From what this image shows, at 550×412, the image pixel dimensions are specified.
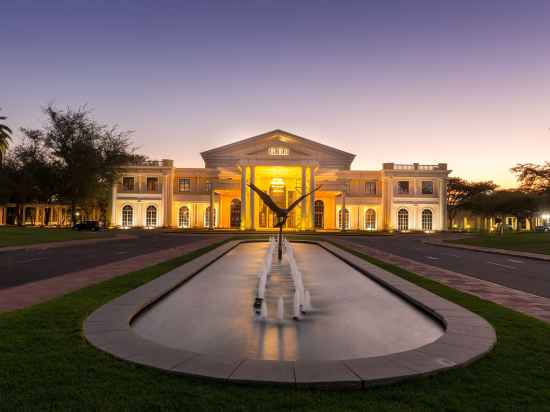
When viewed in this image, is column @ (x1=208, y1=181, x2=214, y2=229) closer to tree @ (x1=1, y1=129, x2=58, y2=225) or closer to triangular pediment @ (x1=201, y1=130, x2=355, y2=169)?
triangular pediment @ (x1=201, y1=130, x2=355, y2=169)

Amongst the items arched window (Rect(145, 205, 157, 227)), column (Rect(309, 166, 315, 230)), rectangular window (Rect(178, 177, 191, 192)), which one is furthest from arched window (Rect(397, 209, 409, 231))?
arched window (Rect(145, 205, 157, 227))

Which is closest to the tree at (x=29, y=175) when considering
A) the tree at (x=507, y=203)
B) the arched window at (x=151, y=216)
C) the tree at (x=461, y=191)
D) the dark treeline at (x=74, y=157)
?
the dark treeline at (x=74, y=157)

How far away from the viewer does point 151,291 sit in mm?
9828

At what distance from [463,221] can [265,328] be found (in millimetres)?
85829

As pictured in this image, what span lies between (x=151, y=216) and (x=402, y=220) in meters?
37.8

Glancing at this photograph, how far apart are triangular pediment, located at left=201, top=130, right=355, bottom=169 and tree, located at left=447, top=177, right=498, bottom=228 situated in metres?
30.4

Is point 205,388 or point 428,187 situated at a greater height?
point 428,187

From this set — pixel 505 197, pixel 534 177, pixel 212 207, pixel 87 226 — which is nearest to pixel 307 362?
pixel 534 177

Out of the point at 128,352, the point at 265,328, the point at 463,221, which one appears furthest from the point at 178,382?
the point at 463,221

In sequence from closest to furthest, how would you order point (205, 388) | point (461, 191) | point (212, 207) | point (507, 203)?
point (205, 388)
point (212, 207)
point (507, 203)
point (461, 191)

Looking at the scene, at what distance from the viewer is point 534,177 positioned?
38.6 meters

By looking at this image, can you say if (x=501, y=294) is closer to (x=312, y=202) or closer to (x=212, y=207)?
(x=312, y=202)

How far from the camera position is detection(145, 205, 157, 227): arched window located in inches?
2470

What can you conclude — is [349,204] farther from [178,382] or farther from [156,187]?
[178,382]
